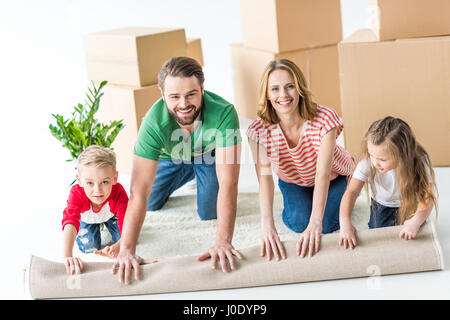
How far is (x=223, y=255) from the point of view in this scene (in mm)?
1645

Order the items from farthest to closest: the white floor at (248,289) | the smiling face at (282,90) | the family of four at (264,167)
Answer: the smiling face at (282,90), the family of four at (264,167), the white floor at (248,289)

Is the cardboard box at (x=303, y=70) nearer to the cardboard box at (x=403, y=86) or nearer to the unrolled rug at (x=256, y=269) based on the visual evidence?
the cardboard box at (x=403, y=86)

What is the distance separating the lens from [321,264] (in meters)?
1.63

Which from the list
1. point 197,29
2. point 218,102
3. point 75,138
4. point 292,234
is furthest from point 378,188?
point 197,29

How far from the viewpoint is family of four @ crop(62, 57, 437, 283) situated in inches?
65.8

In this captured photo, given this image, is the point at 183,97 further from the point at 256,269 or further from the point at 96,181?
the point at 256,269

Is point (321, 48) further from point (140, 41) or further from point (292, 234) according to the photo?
point (292, 234)

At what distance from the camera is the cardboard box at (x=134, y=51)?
2574 mm

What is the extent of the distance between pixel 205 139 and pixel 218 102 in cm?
13

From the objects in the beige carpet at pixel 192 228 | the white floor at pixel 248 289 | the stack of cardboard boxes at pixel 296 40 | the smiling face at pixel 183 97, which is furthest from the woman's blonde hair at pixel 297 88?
the stack of cardboard boxes at pixel 296 40

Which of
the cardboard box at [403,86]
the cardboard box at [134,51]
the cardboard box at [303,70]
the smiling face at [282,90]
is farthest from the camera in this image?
the cardboard box at [303,70]

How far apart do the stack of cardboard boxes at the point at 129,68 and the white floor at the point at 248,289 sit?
1.21 ft

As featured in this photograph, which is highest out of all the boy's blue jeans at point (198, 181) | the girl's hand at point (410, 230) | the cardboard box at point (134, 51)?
the cardboard box at point (134, 51)

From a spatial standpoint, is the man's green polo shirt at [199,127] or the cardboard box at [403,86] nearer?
the man's green polo shirt at [199,127]
